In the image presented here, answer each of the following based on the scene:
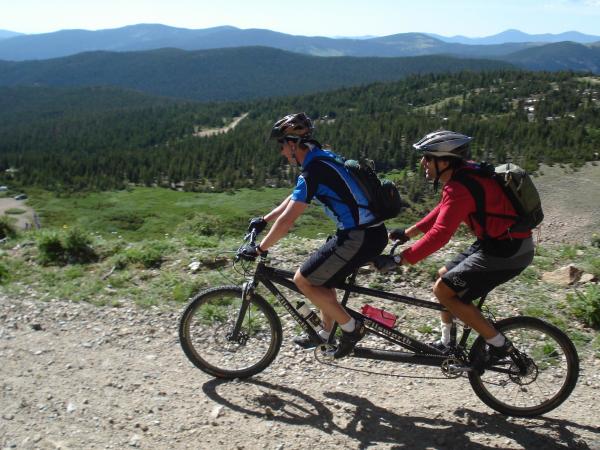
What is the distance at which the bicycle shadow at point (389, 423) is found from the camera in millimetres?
5730

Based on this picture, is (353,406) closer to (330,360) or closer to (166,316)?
(330,360)

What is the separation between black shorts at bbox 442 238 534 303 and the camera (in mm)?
5594

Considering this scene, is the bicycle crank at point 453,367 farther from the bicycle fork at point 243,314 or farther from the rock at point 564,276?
A: the rock at point 564,276

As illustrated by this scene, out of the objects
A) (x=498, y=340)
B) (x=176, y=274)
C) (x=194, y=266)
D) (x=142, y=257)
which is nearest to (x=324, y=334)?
(x=498, y=340)

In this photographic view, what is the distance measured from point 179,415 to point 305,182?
3.03 m

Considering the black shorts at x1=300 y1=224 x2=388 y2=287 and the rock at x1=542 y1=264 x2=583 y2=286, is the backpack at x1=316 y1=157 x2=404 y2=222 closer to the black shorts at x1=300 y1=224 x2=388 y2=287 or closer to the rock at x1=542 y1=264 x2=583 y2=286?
the black shorts at x1=300 y1=224 x2=388 y2=287

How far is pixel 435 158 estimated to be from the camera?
5609 millimetres

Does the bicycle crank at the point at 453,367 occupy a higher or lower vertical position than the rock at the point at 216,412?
higher

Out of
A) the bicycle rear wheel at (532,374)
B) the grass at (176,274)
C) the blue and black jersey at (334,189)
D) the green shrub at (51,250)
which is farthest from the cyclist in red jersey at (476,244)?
the green shrub at (51,250)

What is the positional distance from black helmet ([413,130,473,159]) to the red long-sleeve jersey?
0.95 ft

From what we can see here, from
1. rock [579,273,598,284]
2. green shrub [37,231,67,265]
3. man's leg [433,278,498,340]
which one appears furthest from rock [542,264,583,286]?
green shrub [37,231,67,265]

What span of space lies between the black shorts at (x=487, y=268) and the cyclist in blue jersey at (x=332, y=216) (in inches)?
35.3

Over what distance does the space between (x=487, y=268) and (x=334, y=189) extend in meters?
1.79

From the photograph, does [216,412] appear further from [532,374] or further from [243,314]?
[532,374]
